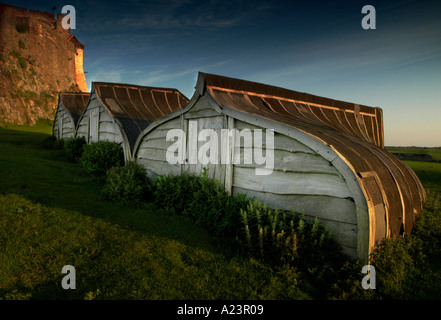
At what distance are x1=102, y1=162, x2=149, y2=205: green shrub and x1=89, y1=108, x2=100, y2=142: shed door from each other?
24.3 feet

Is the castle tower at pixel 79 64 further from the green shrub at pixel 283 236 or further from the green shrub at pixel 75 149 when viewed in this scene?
the green shrub at pixel 283 236

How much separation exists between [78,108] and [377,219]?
2416 centimetres

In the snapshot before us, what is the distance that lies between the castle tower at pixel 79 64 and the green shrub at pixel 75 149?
54390 millimetres

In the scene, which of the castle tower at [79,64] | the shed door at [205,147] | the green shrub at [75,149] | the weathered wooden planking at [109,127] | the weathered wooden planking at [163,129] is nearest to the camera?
the shed door at [205,147]

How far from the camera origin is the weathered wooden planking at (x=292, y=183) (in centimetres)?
439

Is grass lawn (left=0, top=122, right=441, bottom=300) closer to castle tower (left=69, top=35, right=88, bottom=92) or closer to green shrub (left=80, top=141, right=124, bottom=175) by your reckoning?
green shrub (left=80, top=141, right=124, bottom=175)

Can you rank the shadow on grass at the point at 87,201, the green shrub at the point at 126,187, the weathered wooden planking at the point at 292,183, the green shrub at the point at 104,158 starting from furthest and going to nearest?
the green shrub at the point at 104,158 → the green shrub at the point at 126,187 → the shadow on grass at the point at 87,201 → the weathered wooden planking at the point at 292,183

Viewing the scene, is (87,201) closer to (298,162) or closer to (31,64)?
(298,162)

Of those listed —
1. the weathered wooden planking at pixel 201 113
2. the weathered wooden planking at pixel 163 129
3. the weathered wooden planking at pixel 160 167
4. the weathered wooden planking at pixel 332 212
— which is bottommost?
the weathered wooden planking at pixel 332 212

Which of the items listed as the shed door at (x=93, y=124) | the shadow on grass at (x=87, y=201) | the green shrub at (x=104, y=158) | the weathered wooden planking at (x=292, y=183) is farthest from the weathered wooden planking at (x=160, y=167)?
the shed door at (x=93, y=124)

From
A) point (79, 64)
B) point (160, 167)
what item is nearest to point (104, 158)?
point (160, 167)

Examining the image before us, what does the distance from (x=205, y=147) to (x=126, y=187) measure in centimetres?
291
